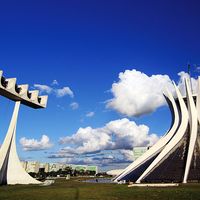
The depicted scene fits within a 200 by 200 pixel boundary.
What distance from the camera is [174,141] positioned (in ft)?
110

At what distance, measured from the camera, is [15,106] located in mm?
28922

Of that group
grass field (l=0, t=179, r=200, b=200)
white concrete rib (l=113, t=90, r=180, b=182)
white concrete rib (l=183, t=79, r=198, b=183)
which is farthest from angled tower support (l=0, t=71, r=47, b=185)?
white concrete rib (l=183, t=79, r=198, b=183)

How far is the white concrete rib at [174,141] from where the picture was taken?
99.2ft

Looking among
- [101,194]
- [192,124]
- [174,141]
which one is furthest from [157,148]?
[101,194]

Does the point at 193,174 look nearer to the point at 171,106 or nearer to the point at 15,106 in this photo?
the point at 171,106

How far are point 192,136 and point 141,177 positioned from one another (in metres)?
7.79

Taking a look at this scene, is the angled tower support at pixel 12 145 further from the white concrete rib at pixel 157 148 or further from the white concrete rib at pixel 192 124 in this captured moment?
the white concrete rib at pixel 192 124

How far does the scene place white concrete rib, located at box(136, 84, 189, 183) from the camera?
99.2 ft

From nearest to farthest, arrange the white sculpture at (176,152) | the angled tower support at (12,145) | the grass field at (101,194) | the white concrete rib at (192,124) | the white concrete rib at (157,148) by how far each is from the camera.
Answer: the grass field at (101,194) < the angled tower support at (12,145) < the white sculpture at (176,152) < the white concrete rib at (192,124) < the white concrete rib at (157,148)

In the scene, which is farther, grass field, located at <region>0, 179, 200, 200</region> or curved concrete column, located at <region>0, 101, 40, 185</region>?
curved concrete column, located at <region>0, 101, 40, 185</region>

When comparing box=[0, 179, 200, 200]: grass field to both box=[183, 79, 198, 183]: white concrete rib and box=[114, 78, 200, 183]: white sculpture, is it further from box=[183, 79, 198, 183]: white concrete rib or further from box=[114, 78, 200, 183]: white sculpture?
box=[183, 79, 198, 183]: white concrete rib

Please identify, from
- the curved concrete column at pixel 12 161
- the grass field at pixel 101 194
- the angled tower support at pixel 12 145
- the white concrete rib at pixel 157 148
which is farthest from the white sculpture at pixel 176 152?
the angled tower support at pixel 12 145

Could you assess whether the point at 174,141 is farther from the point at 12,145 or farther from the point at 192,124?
the point at 12,145

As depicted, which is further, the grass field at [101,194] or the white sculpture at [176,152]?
the white sculpture at [176,152]
